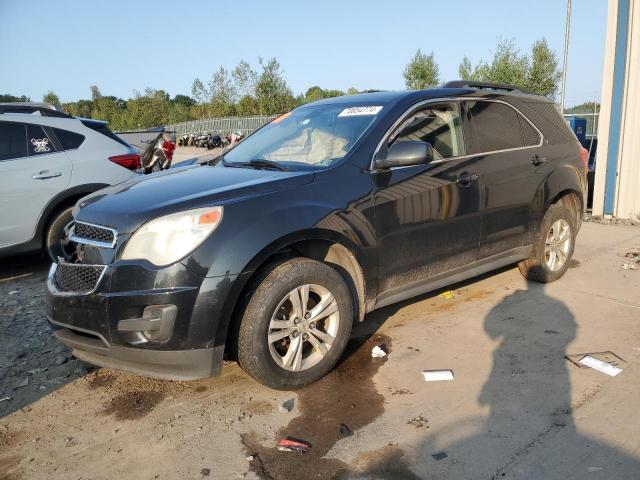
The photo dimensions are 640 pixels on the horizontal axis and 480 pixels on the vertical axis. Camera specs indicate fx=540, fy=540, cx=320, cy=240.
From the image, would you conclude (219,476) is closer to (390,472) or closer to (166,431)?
(166,431)

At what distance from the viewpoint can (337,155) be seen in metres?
3.70

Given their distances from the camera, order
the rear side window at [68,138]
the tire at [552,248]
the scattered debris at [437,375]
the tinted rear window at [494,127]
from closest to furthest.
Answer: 1. the scattered debris at [437,375]
2. the tinted rear window at [494,127]
3. the tire at [552,248]
4. the rear side window at [68,138]

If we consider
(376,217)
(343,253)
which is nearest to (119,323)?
(343,253)

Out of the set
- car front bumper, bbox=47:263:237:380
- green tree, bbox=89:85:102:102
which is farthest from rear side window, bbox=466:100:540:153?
green tree, bbox=89:85:102:102

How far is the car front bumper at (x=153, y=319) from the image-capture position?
2875mm

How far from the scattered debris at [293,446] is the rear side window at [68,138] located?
4907 millimetres

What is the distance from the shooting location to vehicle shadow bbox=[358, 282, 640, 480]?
251 centimetres

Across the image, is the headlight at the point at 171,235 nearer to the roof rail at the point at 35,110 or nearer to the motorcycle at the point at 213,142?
the roof rail at the point at 35,110

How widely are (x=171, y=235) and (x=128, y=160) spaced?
4.18m

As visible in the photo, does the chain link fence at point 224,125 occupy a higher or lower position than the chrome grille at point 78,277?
higher

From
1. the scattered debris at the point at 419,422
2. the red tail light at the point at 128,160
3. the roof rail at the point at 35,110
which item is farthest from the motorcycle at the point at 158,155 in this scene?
the scattered debris at the point at 419,422

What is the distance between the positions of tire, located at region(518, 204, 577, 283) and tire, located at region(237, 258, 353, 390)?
2428mm

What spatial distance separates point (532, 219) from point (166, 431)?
356 centimetres

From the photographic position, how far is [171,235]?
2936mm
